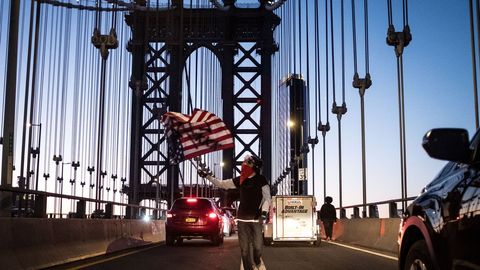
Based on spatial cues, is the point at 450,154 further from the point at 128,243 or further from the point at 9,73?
the point at 128,243

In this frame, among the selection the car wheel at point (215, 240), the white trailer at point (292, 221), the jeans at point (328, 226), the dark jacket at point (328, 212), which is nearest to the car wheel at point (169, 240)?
the car wheel at point (215, 240)

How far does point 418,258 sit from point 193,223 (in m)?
16.5

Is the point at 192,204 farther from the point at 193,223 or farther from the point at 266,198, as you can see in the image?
the point at 266,198

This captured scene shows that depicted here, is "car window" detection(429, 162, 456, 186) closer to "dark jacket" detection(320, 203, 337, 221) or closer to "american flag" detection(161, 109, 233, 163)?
"american flag" detection(161, 109, 233, 163)

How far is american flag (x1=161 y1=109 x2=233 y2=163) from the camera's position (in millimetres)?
15102

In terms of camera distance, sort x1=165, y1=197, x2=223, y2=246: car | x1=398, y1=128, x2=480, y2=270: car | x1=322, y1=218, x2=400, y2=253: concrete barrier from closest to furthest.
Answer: x1=398, y1=128, x2=480, y2=270: car
x1=322, y1=218, x2=400, y2=253: concrete barrier
x1=165, y1=197, x2=223, y2=246: car

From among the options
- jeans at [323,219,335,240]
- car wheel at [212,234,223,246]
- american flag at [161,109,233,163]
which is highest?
american flag at [161,109,233,163]

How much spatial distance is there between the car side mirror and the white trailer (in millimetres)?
16916

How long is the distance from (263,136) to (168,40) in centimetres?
4062

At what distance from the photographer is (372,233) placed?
746 inches

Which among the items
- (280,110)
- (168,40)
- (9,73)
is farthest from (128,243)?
(280,110)

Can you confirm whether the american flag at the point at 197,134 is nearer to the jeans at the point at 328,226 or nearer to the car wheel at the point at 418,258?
the jeans at the point at 328,226

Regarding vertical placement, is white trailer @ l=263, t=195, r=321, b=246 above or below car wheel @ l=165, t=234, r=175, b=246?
above

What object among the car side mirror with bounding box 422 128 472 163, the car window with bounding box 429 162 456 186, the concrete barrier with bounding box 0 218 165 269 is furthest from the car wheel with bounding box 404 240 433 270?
the concrete barrier with bounding box 0 218 165 269
